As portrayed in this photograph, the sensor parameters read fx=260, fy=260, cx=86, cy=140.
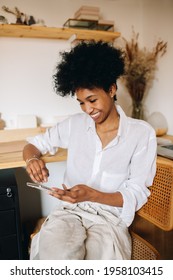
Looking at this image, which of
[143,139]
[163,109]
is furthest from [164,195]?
[163,109]

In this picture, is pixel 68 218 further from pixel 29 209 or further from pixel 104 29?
pixel 104 29

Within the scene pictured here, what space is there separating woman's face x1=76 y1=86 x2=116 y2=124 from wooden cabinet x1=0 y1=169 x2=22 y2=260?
23.1 inches

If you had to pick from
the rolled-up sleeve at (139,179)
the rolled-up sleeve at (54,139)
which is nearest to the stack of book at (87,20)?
the rolled-up sleeve at (54,139)

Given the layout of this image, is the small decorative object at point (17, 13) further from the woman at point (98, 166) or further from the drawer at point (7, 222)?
the drawer at point (7, 222)

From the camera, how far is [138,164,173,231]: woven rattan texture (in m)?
1.05

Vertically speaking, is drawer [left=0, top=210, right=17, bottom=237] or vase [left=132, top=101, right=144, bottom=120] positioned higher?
vase [left=132, top=101, right=144, bottom=120]

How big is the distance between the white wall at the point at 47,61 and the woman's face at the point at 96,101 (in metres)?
0.90

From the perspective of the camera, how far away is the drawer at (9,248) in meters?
1.38

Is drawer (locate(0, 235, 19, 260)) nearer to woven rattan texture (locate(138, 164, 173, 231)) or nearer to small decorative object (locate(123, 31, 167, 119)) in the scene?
woven rattan texture (locate(138, 164, 173, 231))

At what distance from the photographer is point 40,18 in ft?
6.07

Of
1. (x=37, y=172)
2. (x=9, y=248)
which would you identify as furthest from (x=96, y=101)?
(x=9, y=248)

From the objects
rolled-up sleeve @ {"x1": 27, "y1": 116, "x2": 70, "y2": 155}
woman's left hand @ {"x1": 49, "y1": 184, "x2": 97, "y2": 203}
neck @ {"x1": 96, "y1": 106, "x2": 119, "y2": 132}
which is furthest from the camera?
rolled-up sleeve @ {"x1": 27, "y1": 116, "x2": 70, "y2": 155}

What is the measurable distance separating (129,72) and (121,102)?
0.27 meters

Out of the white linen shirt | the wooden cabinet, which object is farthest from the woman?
the wooden cabinet
